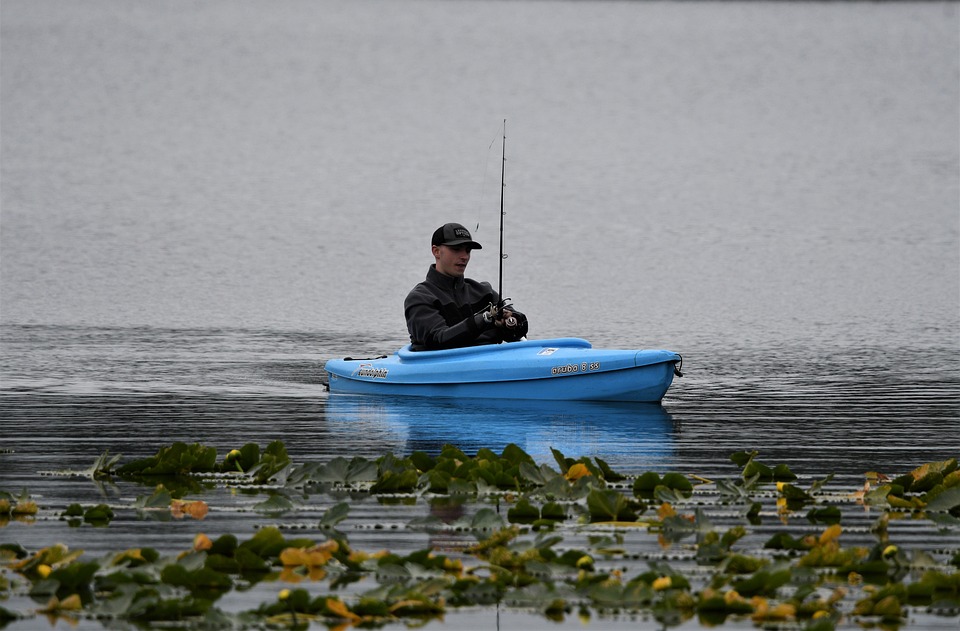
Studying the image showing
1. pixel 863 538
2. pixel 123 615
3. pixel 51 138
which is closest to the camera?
pixel 123 615

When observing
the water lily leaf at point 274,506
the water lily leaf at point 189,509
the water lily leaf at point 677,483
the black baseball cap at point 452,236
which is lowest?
the water lily leaf at point 189,509

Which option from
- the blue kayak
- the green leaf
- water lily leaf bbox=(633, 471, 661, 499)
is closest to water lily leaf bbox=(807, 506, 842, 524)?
water lily leaf bbox=(633, 471, 661, 499)

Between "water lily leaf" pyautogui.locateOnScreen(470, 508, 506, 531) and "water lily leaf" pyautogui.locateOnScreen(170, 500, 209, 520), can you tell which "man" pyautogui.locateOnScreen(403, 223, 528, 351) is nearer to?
"water lily leaf" pyautogui.locateOnScreen(170, 500, 209, 520)

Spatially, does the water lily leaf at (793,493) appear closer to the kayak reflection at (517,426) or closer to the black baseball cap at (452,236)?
the kayak reflection at (517,426)

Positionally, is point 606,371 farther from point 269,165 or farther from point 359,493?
point 269,165

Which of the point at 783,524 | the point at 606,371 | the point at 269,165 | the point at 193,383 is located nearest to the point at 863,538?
the point at 783,524

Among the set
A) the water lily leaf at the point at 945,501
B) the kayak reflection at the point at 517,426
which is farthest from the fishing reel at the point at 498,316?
the water lily leaf at the point at 945,501

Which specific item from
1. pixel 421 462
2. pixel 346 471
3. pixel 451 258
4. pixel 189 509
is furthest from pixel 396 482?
pixel 451 258

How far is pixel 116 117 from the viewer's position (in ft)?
207

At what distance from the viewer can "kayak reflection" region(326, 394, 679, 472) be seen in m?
12.1

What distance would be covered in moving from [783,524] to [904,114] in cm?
5835

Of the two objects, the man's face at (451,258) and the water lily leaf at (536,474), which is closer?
the water lily leaf at (536,474)

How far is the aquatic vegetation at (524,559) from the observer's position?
702 cm

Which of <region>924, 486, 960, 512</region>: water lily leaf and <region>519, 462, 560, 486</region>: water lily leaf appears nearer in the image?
<region>924, 486, 960, 512</region>: water lily leaf
